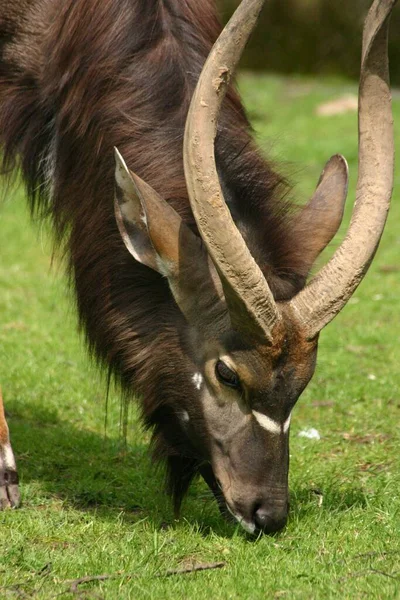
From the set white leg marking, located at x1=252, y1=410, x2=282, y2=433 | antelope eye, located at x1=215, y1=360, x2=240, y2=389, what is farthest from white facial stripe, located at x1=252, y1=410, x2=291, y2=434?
antelope eye, located at x1=215, y1=360, x2=240, y2=389

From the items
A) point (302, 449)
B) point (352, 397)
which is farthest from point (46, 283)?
point (302, 449)

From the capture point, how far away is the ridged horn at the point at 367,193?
17.0 ft

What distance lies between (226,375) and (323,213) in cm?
107

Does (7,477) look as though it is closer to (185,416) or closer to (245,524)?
(185,416)

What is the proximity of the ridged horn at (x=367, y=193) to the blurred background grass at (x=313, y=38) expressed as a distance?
17542mm

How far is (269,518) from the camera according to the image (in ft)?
17.2

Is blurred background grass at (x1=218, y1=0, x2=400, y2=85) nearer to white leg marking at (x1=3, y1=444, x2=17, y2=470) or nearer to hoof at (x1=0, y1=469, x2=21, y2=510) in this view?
white leg marking at (x1=3, y1=444, x2=17, y2=470)

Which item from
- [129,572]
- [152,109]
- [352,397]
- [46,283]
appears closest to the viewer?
[129,572]

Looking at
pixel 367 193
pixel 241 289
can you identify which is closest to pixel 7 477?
pixel 241 289

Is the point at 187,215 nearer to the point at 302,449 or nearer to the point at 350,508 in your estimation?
the point at 350,508

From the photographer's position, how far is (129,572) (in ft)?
16.5

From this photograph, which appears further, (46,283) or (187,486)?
(46,283)

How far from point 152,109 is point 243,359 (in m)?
1.46

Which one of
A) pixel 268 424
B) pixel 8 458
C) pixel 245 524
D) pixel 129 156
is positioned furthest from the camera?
pixel 8 458
